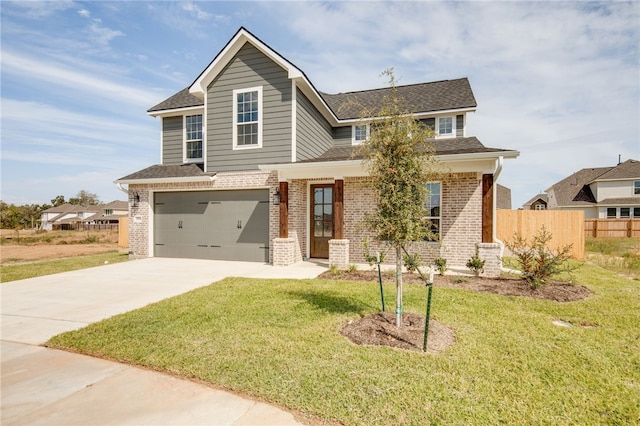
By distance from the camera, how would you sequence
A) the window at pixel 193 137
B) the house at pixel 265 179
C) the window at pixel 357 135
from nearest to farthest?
1. the house at pixel 265 179
2. the window at pixel 193 137
3. the window at pixel 357 135

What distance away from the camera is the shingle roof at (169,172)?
37.8 feet

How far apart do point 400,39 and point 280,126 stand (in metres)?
5.14

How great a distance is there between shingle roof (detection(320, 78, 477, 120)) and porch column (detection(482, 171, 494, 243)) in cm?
424

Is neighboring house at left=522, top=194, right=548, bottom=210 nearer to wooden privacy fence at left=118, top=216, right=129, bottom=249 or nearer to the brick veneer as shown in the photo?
the brick veneer

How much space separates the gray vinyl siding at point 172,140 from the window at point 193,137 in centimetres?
43

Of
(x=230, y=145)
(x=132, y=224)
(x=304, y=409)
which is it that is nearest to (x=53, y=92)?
(x=132, y=224)

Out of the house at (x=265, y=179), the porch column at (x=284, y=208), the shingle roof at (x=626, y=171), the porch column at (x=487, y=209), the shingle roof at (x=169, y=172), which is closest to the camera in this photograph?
the porch column at (x=487, y=209)

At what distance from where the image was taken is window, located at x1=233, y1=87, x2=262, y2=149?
1079 centimetres

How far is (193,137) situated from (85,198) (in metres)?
97.1

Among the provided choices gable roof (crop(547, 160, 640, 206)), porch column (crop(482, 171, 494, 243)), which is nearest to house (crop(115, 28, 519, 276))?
porch column (crop(482, 171, 494, 243))

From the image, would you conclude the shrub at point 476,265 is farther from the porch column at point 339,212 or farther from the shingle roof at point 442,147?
the porch column at point 339,212

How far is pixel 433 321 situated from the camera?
15.5ft

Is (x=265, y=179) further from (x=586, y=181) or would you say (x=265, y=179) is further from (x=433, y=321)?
(x=586, y=181)

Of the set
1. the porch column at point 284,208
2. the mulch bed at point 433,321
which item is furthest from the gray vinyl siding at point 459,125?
the porch column at point 284,208
